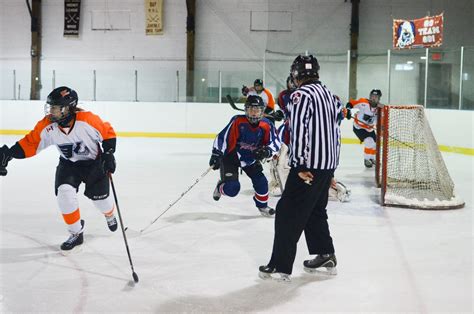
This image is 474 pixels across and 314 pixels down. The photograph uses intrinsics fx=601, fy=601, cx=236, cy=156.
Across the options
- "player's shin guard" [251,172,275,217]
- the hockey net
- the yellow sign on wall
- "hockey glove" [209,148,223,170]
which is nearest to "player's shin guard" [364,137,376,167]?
the hockey net

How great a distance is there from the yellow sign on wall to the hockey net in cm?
1059

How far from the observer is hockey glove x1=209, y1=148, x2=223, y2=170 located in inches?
178

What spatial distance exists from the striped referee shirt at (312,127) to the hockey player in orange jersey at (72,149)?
1.13 m

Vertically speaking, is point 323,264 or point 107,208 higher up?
point 107,208

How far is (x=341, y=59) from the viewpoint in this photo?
42.1 ft

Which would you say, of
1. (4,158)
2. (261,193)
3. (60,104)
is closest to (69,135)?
(60,104)

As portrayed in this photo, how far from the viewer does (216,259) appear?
11.6 feet

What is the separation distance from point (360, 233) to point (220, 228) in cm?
102

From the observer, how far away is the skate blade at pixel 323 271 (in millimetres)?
3258

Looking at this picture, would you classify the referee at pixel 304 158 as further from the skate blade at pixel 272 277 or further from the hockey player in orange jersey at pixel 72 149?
the hockey player in orange jersey at pixel 72 149

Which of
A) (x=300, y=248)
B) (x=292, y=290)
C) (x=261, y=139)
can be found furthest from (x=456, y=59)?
(x=292, y=290)

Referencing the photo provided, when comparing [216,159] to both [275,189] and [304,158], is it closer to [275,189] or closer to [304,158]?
[275,189]

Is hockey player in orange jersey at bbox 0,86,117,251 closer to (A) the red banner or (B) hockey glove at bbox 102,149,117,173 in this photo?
(B) hockey glove at bbox 102,149,117,173

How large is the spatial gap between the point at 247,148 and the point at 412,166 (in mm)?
2134
